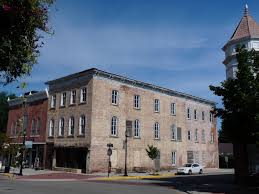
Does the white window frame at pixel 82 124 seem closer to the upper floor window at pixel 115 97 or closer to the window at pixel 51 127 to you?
the upper floor window at pixel 115 97

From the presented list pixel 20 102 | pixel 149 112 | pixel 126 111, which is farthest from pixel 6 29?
pixel 20 102

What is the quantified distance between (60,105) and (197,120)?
21.6 m

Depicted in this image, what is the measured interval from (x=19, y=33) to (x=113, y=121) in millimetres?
35312

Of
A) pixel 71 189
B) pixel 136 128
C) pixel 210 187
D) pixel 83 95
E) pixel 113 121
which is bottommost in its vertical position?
pixel 210 187

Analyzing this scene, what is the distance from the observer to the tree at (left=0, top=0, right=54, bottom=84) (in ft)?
16.3

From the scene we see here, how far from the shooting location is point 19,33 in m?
5.33

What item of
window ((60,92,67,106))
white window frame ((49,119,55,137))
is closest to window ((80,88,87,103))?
window ((60,92,67,106))

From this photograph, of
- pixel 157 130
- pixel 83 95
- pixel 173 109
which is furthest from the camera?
pixel 173 109

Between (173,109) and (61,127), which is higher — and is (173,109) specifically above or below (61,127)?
above

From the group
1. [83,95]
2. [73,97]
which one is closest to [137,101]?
[83,95]

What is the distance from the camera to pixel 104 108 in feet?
129

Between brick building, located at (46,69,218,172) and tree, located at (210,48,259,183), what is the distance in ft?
54.4

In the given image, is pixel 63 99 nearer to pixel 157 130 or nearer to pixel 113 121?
pixel 113 121

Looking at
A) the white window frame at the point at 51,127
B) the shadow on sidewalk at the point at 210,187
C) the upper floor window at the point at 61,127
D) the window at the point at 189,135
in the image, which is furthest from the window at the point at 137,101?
the shadow on sidewalk at the point at 210,187
